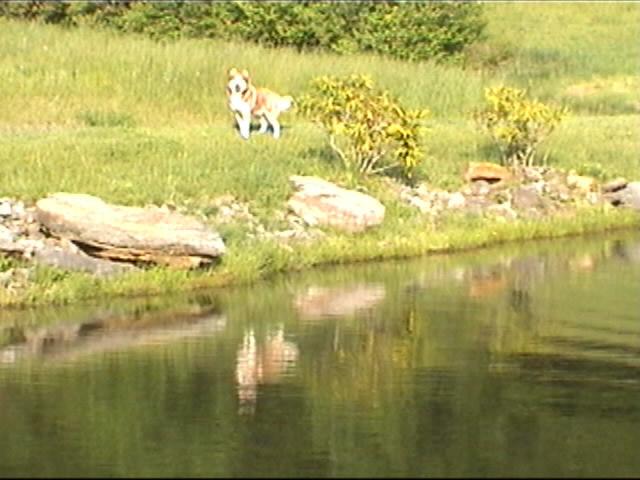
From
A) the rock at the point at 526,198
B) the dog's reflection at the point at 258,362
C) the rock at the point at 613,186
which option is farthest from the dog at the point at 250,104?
the dog's reflection at the point at 258,362

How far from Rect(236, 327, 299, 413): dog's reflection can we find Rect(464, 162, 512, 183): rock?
10.0m

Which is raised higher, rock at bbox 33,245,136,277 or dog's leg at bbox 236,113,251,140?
rock at bbox 33,245,136,277

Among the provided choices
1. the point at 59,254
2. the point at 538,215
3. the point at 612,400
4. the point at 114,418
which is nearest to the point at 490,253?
the point at 538,215

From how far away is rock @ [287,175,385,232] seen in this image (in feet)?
75.8

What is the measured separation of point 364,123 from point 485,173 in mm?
3179

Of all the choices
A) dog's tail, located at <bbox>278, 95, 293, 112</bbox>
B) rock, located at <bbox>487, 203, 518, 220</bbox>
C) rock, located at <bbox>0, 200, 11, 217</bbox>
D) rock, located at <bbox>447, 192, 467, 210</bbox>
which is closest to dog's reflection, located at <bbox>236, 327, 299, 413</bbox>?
rock, located at <bbox>0, 200, 11, 217</bbox>

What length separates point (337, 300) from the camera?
19922 millimetres

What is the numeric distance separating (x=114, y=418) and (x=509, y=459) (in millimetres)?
3208

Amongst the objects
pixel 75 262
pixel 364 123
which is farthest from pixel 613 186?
pixel 75 262

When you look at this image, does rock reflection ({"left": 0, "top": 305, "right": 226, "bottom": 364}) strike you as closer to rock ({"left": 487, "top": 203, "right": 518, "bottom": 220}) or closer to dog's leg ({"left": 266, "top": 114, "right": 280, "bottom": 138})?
rock ({"left": 487, "top": 203, "right": 518, "bottom": 220})

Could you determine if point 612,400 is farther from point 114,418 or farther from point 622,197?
point 622,197

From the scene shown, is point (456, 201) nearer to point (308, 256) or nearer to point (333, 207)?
point (333, 207)

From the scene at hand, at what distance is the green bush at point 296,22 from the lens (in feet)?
144

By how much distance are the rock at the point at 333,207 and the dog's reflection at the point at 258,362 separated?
5.31 m
